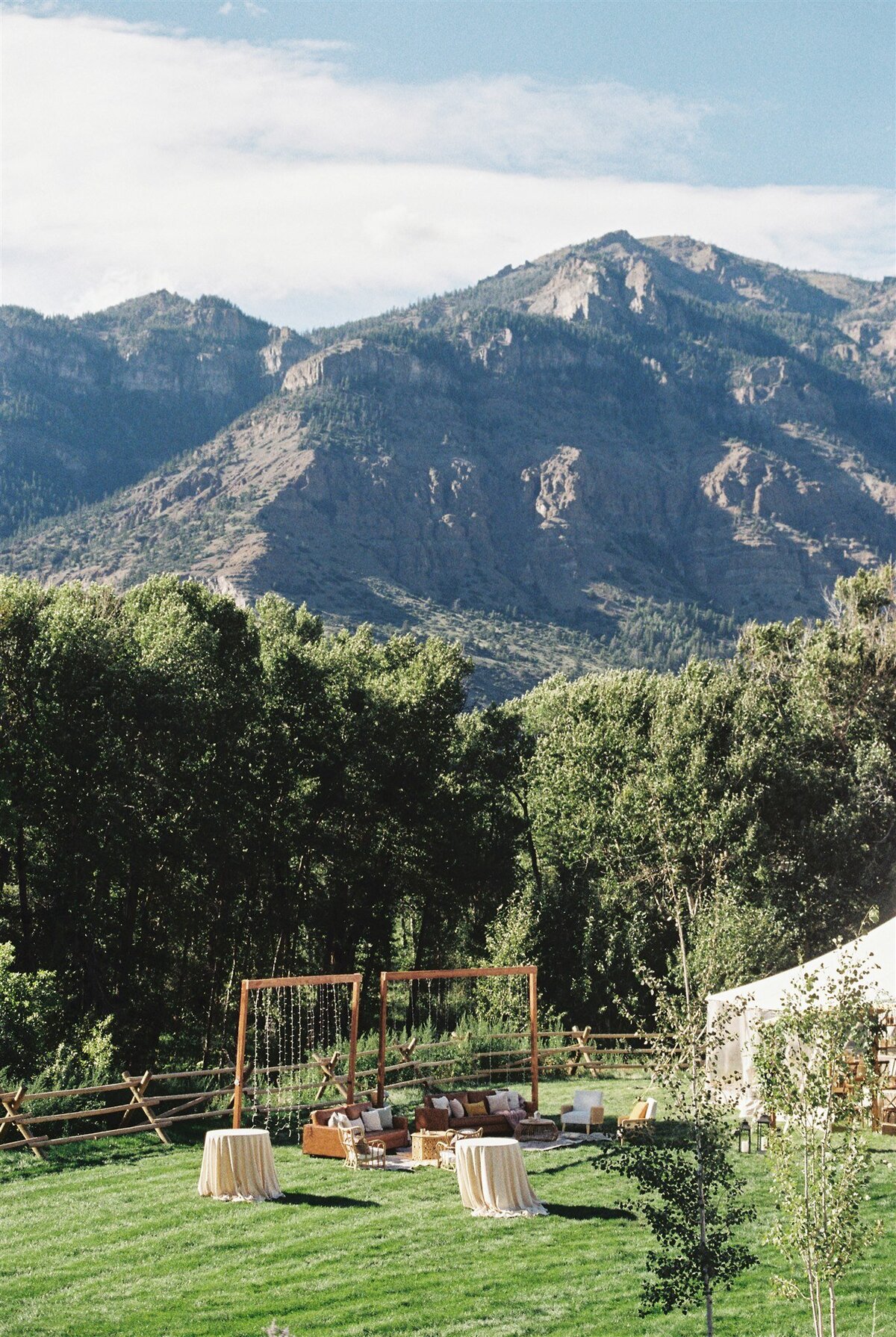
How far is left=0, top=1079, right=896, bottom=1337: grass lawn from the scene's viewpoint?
10891 mm

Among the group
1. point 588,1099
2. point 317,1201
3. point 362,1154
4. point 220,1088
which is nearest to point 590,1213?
point 317,1201

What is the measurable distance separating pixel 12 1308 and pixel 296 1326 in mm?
2373

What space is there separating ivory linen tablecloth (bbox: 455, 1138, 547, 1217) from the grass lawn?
0.24m

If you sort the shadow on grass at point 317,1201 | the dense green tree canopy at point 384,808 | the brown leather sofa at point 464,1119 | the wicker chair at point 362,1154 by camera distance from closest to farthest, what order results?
1. the shadow on grass at point 317,1201
2. the wicker chair at point 362,1154
3. the brown leather sofa at point 464,1119
4. the dense green tree canopy at point 384,808

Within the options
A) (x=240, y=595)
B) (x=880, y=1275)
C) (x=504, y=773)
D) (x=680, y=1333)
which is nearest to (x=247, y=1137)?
(x=680, y=1333)

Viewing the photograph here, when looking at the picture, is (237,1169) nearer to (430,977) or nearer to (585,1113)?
(430,977)

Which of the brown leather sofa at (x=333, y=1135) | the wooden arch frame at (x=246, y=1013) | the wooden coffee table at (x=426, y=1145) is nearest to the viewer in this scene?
the wooden coffee table at (x=426, y=1145)

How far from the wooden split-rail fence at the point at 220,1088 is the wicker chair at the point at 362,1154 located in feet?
5.75

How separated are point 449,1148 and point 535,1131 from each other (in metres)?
2.21

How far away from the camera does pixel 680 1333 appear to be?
35.9 feet

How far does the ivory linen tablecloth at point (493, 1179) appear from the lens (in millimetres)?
14031

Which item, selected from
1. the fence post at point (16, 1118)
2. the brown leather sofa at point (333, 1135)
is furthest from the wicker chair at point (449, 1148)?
the fence post at point (16, 1118)

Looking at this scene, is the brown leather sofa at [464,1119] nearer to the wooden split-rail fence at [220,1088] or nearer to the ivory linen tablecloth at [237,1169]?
the wooden split-rail fence at [220,1088]

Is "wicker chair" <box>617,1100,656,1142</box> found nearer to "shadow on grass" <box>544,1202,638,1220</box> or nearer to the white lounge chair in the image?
the white lounge chair
